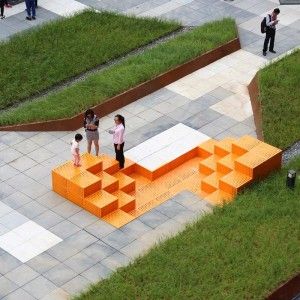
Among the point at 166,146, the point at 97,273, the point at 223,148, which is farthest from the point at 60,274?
the point at 223,148

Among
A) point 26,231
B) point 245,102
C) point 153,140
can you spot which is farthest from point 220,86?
point 26,231

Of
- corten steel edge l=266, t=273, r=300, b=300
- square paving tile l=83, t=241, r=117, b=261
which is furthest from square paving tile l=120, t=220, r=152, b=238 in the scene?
corten steel edge l=266, t=273, r=300, b=300

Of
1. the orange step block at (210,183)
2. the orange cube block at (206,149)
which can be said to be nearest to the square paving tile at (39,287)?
the orange step block at (210,183)

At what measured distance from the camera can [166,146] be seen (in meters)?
25.2

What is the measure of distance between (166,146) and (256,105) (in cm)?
292

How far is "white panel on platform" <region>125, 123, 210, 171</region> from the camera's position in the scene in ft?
80.4

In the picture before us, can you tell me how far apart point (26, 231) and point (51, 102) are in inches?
208

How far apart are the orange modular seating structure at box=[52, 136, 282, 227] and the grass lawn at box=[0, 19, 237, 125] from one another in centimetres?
Result: 274

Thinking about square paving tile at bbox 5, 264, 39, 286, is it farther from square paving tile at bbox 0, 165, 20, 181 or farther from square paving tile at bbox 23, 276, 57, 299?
square paving tile at bbox 0, 165, 20, 181

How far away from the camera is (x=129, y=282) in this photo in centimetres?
2000

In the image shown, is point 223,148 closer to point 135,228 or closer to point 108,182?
point 108,182

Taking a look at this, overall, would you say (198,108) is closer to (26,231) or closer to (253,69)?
(253,69)

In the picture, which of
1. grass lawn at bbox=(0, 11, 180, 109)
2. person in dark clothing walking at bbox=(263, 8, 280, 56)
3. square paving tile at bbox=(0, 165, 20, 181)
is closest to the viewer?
square paving tile at bbox=(0, 165, 20, 181)

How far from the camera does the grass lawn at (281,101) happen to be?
25.2m
